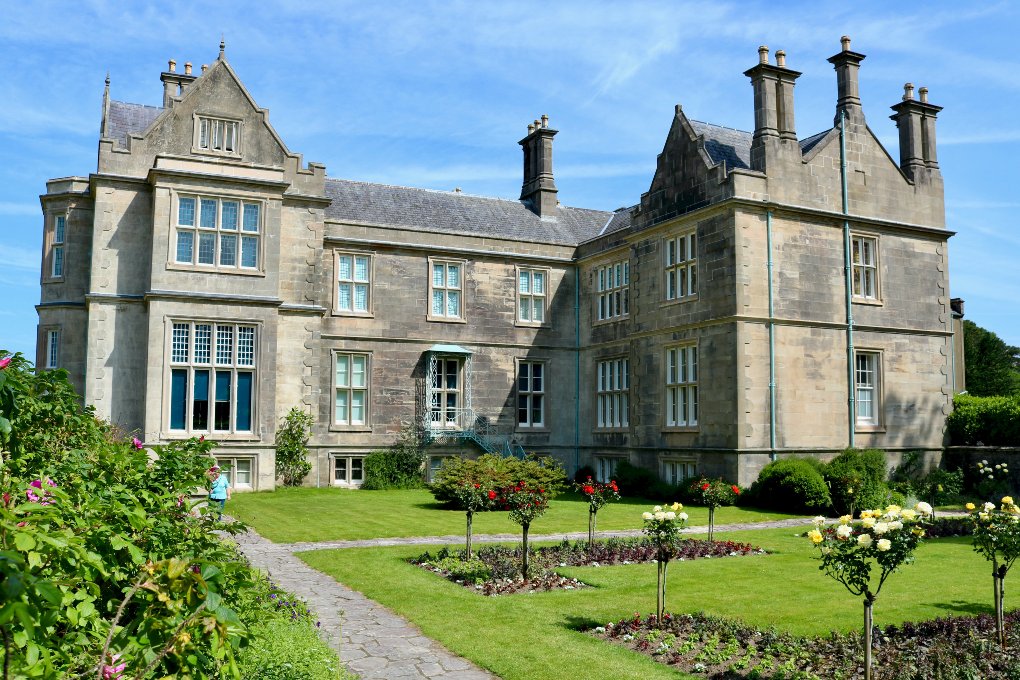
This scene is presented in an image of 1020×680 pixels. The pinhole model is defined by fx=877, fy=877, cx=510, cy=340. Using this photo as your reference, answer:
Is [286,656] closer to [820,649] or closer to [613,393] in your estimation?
[820,649]

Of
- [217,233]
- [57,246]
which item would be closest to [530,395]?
[217,233]

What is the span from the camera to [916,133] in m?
26.5

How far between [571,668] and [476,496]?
22.5 feet

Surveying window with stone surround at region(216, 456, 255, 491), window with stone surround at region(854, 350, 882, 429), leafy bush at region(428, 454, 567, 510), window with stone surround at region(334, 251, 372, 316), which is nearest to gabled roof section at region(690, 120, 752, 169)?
window with stone surround at region(854, 350, 882, 429)

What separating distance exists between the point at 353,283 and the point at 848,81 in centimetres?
1631

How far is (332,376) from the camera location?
2797 cm

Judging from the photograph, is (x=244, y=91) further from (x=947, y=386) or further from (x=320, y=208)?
(x=947, y=386)

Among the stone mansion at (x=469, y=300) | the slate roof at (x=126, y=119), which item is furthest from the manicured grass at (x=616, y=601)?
the slate roof at (x=126, y=119)

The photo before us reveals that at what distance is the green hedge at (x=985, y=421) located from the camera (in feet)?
79.0

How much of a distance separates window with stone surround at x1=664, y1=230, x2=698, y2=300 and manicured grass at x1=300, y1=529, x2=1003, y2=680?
1150 centimetres

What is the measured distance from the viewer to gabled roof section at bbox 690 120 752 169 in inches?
999

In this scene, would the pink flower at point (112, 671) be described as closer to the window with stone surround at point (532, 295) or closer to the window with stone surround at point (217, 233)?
the window with stone surround at point (217, 233)

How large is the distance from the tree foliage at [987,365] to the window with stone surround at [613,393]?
3101cm

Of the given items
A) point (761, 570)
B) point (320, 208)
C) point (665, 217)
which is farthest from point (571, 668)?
point (320, 208)
